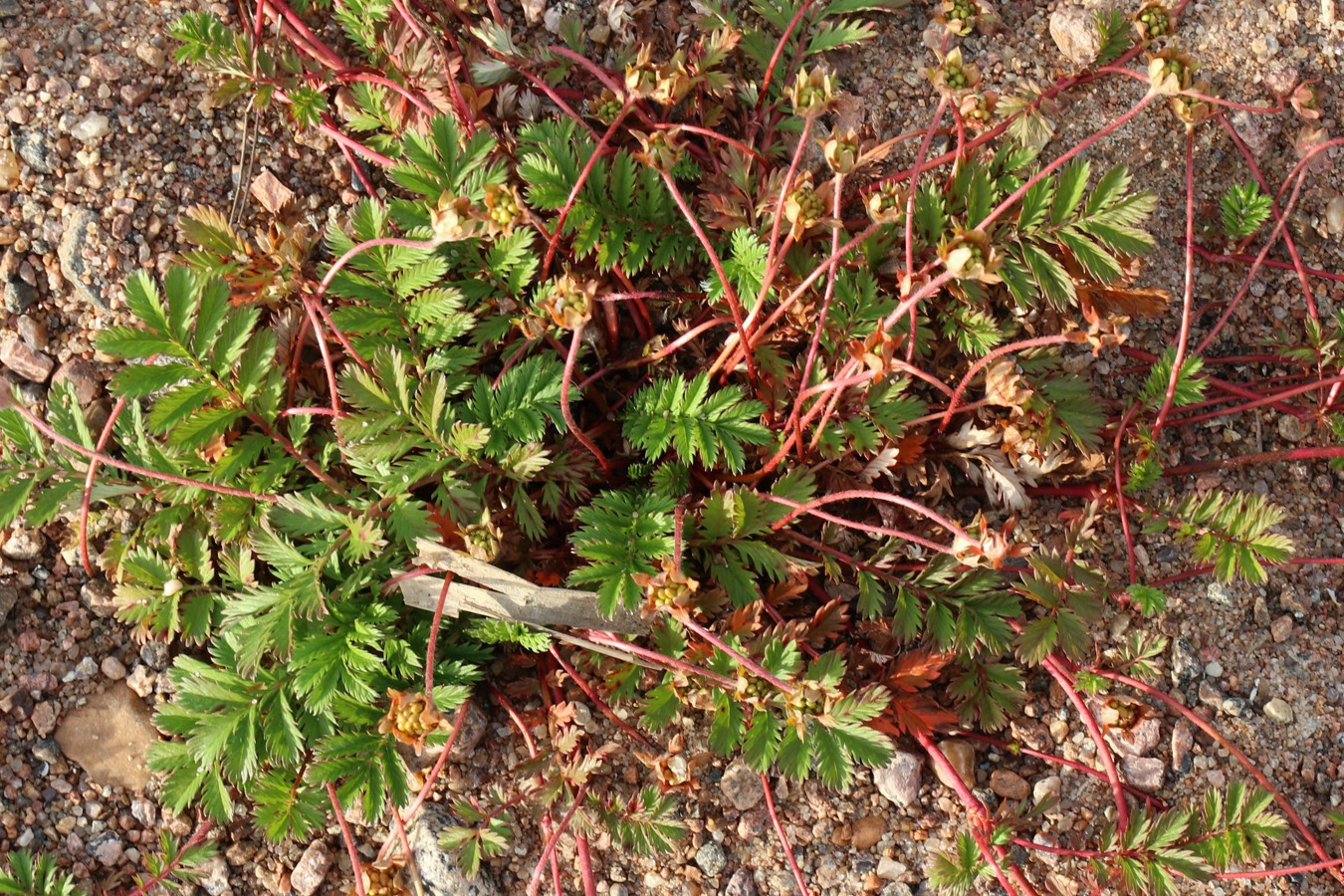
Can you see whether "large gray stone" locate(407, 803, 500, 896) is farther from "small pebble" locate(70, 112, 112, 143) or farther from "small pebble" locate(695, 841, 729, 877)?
"small pebble" locate(70, 112, 112, 143)

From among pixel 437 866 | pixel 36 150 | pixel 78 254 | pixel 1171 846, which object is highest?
pixel 36 150

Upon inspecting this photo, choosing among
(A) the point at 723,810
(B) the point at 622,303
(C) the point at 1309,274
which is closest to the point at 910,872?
(A) the point at 723,810

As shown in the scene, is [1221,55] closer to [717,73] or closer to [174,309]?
[717,73]

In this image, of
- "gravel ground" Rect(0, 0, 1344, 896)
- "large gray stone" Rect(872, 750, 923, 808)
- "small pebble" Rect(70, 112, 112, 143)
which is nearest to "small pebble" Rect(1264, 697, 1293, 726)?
"gravel ground" Rect(0, 0, 1344, 896)

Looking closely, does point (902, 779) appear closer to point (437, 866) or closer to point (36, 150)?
point (437, 866)

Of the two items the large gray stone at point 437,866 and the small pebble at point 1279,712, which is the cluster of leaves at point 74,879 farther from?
the small pebble at point 1279,712

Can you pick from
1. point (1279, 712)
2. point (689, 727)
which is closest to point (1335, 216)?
point (1279, 712)

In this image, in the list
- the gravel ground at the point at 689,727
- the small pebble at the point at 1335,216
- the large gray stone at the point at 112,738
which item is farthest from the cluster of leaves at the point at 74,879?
the small pebble at the point at 1335,216
